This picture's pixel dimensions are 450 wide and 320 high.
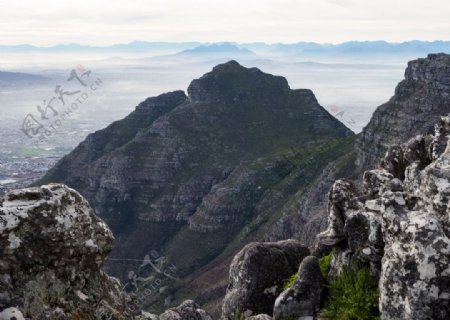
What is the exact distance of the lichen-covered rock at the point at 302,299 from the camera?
22.1 m

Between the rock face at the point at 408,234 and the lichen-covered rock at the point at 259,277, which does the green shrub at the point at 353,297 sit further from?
the lichen-covered rock at the point at 259,277

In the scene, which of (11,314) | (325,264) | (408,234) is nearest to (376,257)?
(408,234)

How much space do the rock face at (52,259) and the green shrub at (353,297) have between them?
26.9ft

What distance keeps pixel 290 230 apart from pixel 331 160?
45518 mm

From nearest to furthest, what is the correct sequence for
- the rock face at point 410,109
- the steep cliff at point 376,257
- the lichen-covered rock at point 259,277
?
the steep cliff at point 376,257 → the lichen-covered rock at point 259,277 → the rock face at point 410,109

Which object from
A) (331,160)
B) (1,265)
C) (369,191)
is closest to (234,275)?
(369,191)

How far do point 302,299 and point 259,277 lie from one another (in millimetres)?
4527

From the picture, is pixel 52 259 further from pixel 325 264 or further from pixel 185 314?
pixel 325 264

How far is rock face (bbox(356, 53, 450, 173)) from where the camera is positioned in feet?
479

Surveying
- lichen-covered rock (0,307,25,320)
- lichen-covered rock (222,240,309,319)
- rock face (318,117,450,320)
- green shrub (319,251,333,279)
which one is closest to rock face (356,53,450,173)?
lichen-covered rock (222,240,309,319)

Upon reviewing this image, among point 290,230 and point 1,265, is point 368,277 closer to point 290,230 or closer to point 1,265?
point 1,265

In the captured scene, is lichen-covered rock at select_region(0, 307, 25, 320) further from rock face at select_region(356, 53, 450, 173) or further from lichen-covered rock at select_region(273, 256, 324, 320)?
rock face at select_region(356, 53, 450, 173)

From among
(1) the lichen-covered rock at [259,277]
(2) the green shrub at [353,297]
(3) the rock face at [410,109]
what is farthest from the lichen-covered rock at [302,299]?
(3) the rock face at [410,109]

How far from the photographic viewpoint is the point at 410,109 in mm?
151625
